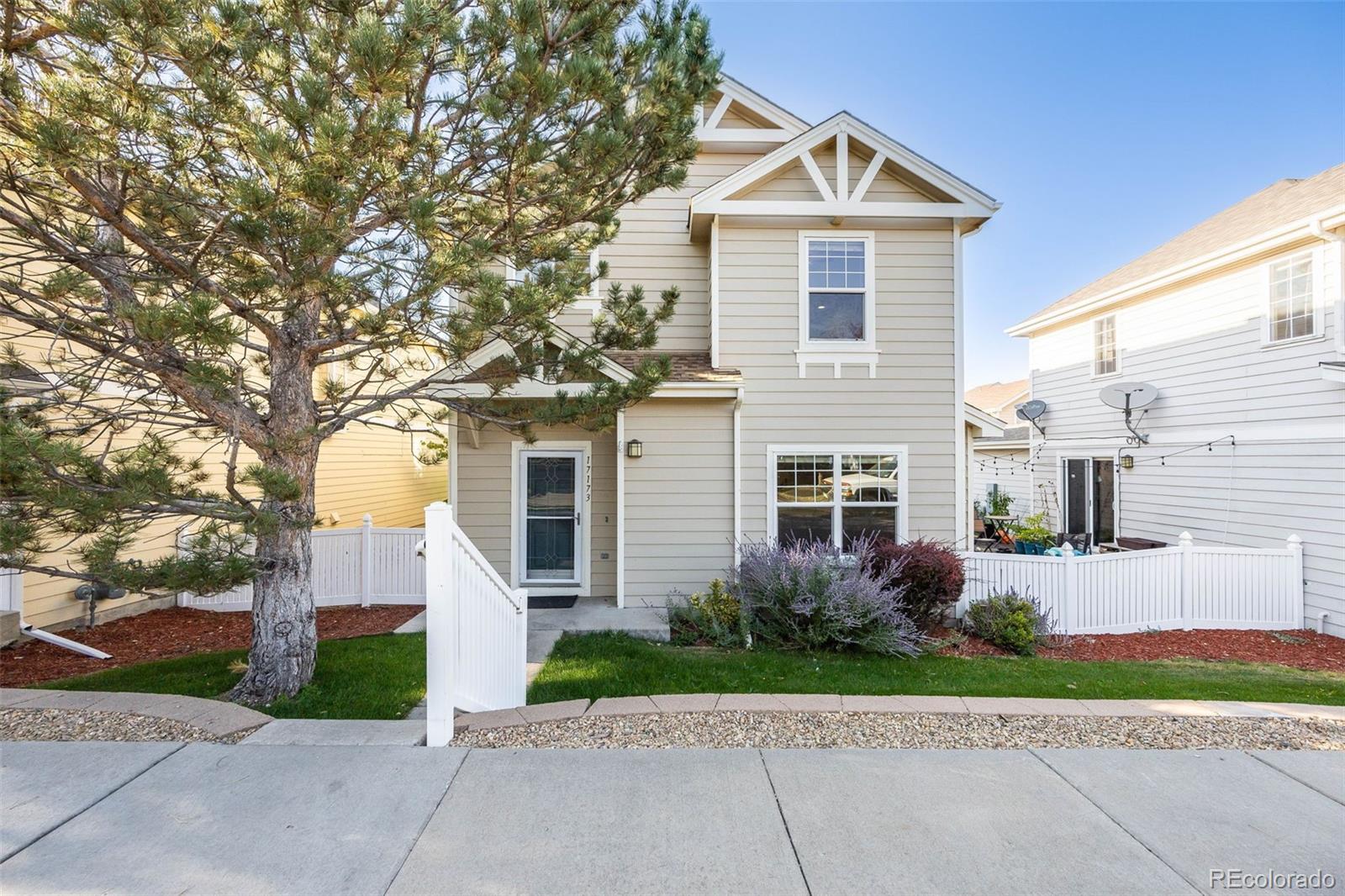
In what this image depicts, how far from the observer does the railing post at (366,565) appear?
7805 mm

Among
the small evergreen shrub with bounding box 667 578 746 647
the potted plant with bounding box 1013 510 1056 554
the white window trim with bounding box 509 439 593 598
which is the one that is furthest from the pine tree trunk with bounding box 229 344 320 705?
the potted plant with bounding box 1013 510 1056 554

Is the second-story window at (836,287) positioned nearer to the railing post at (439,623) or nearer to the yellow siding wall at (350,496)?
the railing post at (439,623)

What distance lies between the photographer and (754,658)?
5.81 m

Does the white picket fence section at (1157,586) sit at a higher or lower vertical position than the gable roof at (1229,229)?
lower

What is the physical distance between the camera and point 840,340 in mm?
7465

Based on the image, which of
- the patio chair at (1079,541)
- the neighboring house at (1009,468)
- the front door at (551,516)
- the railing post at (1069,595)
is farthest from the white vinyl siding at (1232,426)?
the front door at (551,516)

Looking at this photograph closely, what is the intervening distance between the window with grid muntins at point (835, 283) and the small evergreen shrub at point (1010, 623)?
3.67m

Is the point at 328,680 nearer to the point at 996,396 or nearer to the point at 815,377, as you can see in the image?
the point at 815,377

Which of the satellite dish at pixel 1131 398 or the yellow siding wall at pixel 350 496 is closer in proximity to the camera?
the yellow siding wall at pixel 350 496

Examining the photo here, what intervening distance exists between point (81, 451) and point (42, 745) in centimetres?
192

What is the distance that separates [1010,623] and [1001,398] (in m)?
18.8

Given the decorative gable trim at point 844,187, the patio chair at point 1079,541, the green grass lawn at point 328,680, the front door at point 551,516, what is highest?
the decorative gable trim at point 844,187

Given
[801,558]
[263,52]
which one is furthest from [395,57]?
[801,558]

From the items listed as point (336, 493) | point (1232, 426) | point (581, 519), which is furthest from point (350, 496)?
point (1232, 426)
